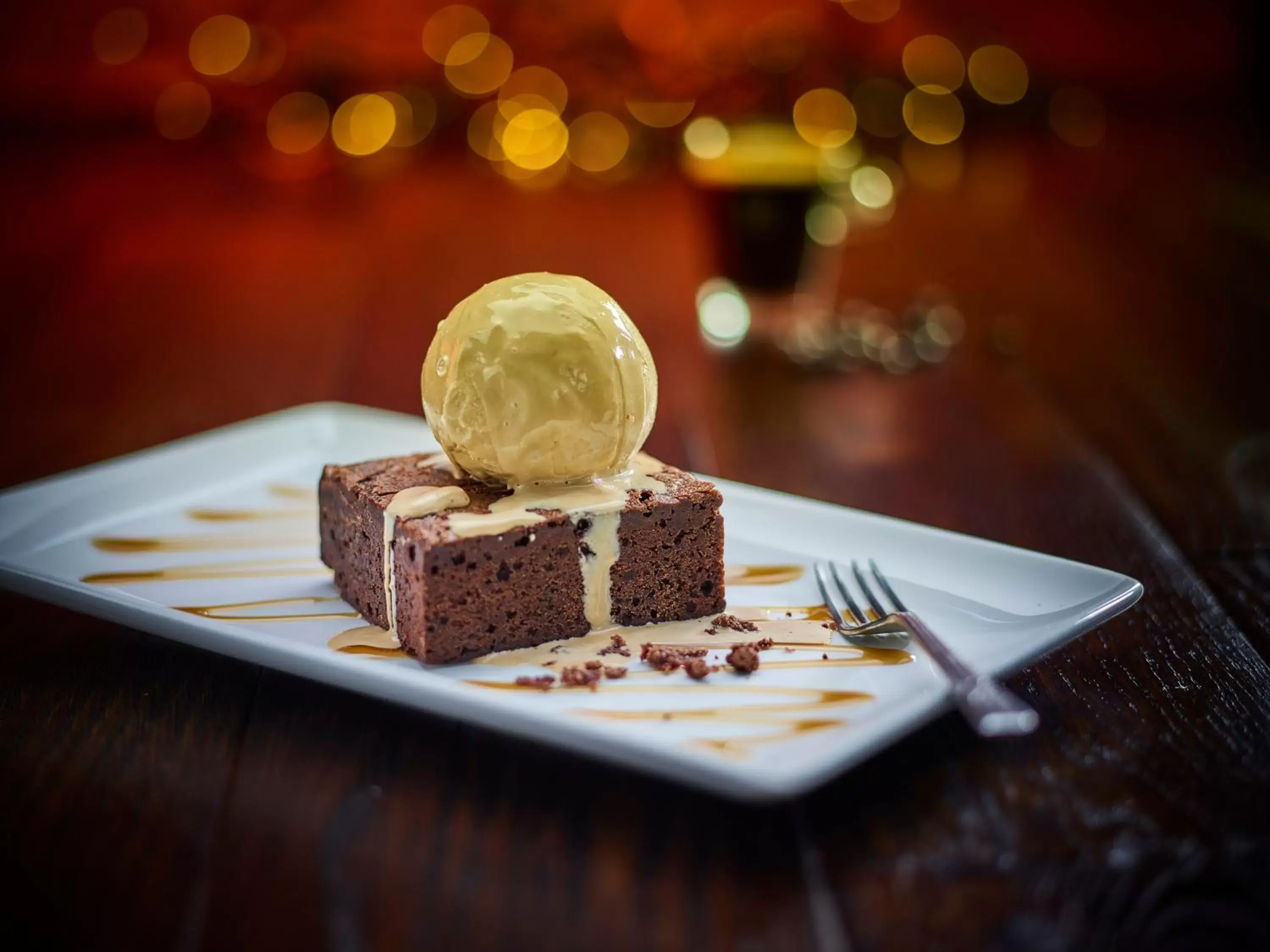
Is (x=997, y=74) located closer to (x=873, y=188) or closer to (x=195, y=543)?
(x=873, y=188)

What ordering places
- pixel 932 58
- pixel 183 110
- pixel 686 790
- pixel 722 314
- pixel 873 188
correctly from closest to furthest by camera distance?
pixel 686 790 → pixel 722 314 → pixel 873 188 → pixel 183 110 → pixel 932 58

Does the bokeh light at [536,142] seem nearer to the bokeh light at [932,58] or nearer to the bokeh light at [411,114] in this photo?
the bokeh light at [411,114]

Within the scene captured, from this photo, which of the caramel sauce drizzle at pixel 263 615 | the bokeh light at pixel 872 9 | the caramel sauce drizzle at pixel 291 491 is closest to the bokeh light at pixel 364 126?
the bokeh light at pixel 872 9

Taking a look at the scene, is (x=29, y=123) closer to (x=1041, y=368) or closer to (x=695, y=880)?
(x=1041, y=368)

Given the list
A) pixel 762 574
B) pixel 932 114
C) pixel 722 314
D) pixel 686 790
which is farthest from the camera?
pixel 932 114

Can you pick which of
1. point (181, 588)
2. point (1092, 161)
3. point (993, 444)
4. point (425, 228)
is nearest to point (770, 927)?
point (181, 588)

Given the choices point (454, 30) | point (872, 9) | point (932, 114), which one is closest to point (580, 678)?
point (454, 30)

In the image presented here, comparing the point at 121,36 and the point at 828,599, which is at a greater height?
the point at 121,36
